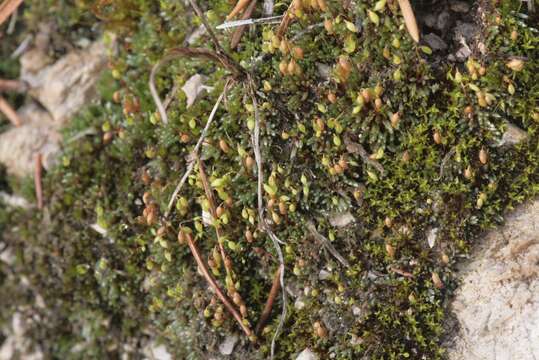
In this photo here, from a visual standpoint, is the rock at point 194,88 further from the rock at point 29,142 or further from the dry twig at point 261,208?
the rock at point 29,142

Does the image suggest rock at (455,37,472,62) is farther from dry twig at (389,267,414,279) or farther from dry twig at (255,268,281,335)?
dry twig at (255,268,281,335)

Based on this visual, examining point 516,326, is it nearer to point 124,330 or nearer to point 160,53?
point 124,330

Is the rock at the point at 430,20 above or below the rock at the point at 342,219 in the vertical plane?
above

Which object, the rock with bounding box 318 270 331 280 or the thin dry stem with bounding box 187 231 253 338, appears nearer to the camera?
the rock with bounding box 318 270 331 280

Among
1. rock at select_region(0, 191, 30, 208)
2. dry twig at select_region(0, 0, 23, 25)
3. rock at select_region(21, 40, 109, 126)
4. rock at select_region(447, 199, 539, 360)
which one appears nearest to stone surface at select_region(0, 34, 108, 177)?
rock at select_region(21, 40, 109, 126)

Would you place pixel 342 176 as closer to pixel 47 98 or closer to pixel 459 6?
pixel 459 6

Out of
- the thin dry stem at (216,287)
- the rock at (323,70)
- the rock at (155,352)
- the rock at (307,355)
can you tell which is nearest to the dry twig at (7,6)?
the thin dry stem at (216,287)

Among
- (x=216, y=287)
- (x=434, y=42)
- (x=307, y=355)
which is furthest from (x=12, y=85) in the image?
(x=434, y=42)
